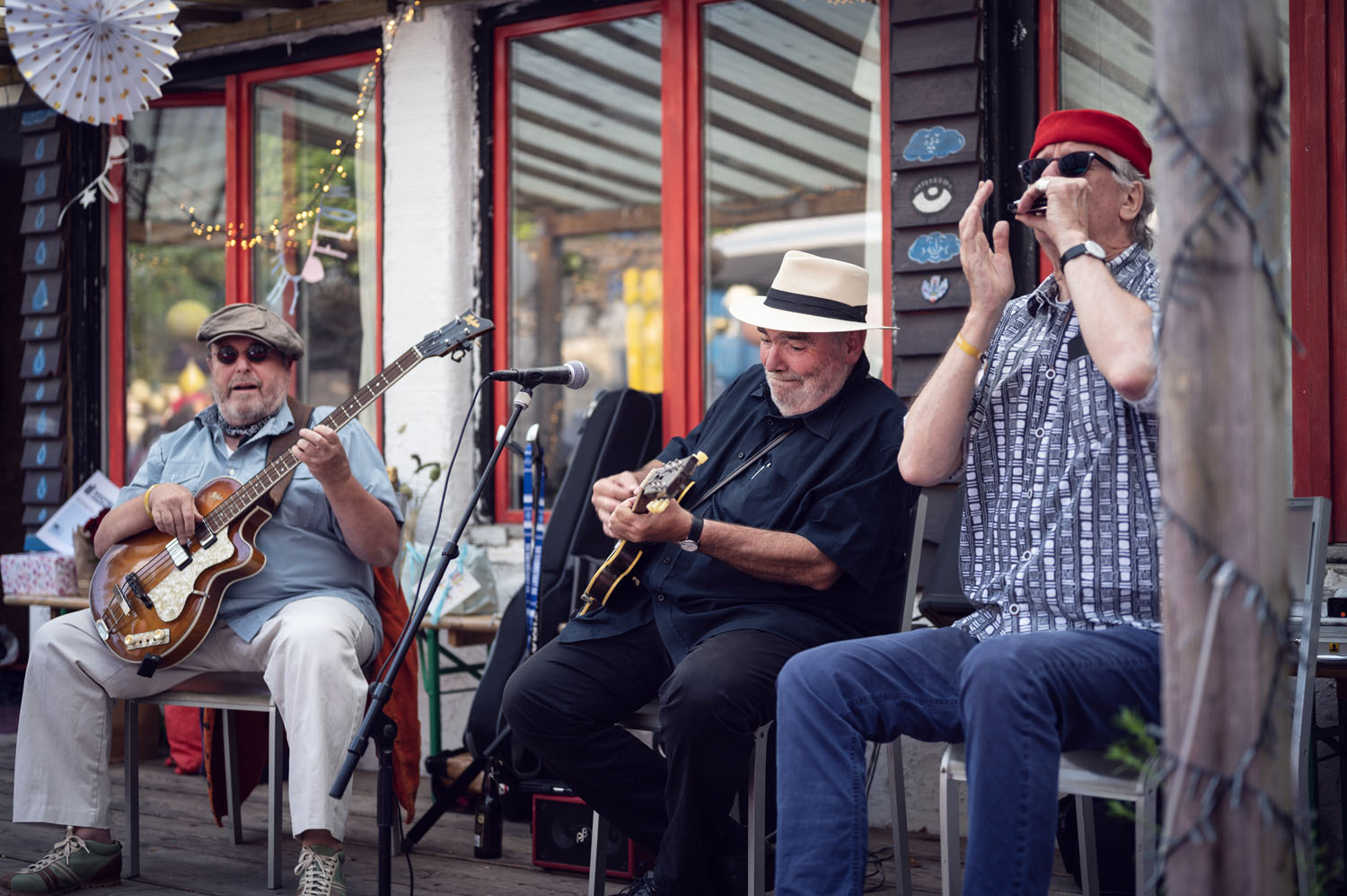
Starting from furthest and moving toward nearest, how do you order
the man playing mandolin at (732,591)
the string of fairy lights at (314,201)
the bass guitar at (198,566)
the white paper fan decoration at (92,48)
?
the string of fairy lights at (314,201) → the white paper fan decoration at (92,48) → the bass guitar at (198,566) → the man playing mandolin at (732,591)

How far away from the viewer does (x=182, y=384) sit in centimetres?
556

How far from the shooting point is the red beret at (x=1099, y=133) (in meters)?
2.37

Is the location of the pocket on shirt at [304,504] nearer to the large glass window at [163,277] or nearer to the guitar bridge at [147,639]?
the guitar bridge at [147,639]

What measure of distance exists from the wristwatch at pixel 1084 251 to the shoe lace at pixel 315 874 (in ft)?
6.61

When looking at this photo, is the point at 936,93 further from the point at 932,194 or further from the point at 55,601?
the point at 55,601

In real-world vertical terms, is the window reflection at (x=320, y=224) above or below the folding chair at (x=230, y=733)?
above

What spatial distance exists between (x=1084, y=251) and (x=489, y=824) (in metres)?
2.18

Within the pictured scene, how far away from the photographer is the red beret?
2369mm

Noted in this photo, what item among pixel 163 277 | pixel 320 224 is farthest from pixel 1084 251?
pixel 163 277

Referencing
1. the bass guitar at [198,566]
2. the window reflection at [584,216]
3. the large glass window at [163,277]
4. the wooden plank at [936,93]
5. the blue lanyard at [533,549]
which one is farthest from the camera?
the large glass window at [163,277]

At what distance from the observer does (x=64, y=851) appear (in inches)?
121

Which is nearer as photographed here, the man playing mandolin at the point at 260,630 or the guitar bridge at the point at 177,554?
the man playing mandolin at the point at 260,630

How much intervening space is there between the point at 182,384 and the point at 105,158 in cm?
100

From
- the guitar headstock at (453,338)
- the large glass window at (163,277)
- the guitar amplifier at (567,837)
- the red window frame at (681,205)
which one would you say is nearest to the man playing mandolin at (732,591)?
the guitar amplifier at (567,837)
